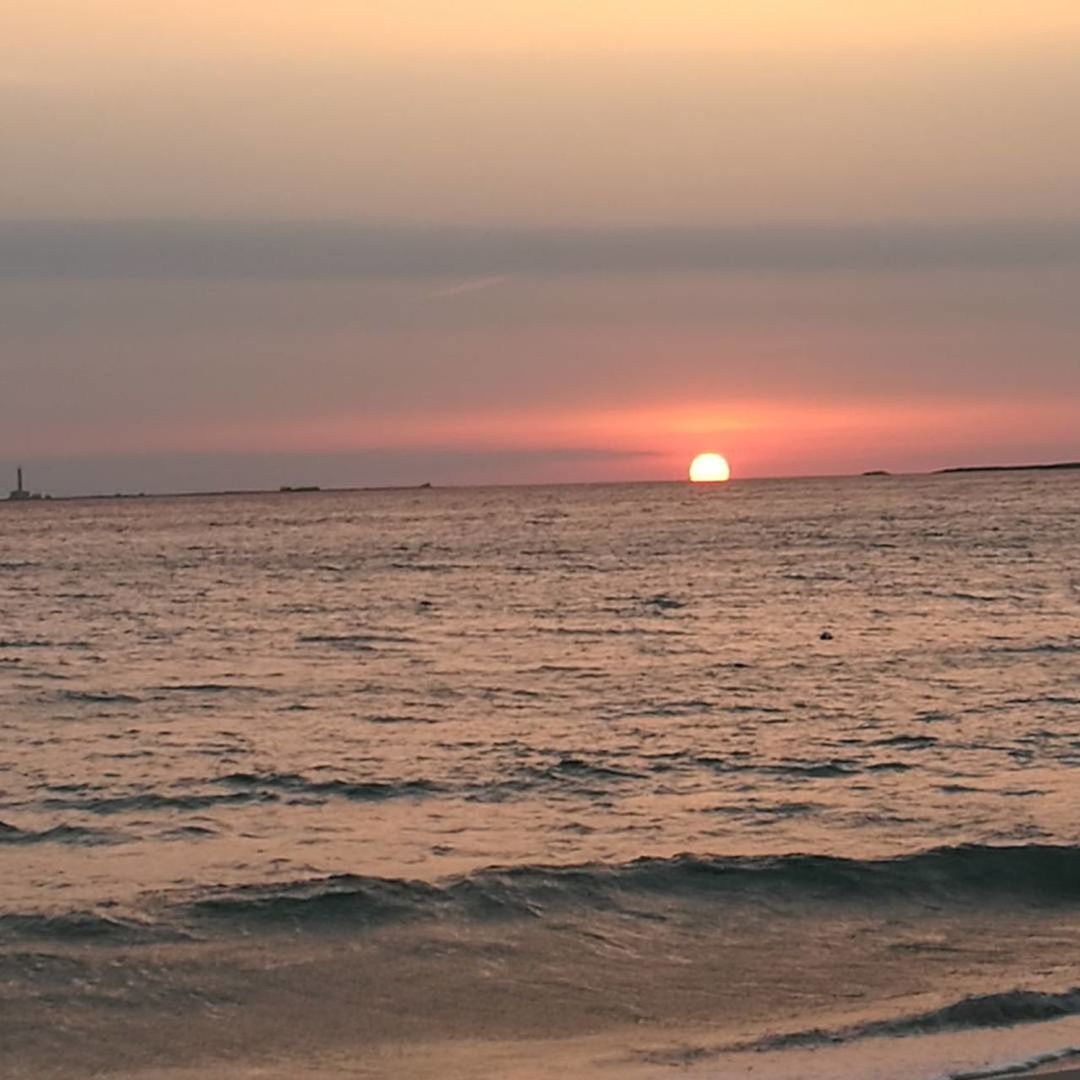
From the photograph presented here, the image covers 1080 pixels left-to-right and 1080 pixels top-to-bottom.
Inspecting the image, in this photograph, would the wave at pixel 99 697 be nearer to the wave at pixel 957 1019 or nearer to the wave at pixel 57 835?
the wave at pixel 57 835

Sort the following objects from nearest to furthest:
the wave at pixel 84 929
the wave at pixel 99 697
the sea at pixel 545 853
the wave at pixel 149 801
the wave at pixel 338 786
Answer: the sea at pixel 545 853 < the wave at pixel 84 929 < the wave at pixel 149 801 < the wave at pixel 338 786 < the wave at pixel 99 697

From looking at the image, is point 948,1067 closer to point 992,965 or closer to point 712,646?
point 992,965

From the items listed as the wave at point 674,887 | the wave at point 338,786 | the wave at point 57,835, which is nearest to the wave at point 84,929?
the wave at point 674,887

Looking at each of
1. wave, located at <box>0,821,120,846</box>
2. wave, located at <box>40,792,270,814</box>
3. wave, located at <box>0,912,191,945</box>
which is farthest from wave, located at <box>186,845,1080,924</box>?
wave, located at <box>40,792,270,814</box>

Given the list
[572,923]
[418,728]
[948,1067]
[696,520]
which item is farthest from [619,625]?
[696,520]

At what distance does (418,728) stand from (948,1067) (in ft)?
52.6

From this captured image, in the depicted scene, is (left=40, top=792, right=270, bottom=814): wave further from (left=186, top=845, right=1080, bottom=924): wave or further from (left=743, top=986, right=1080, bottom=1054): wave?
(left=743, top=986, right=1080, bottom=1054): wave

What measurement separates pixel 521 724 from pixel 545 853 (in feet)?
29.1

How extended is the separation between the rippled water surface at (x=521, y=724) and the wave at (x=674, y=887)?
52cm

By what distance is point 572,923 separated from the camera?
48.0ft

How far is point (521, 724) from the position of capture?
25.8 m

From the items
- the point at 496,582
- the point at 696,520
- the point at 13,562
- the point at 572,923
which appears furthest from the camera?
the point at 696,520

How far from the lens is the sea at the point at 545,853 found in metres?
11.6

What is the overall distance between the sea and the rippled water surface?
0.10 metres
